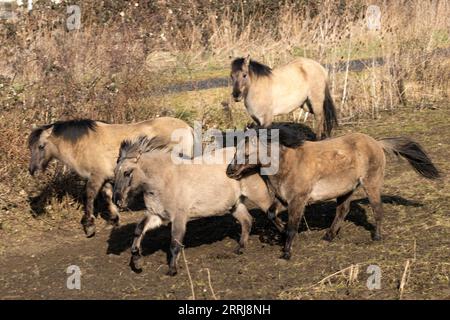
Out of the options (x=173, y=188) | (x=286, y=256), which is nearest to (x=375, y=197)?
(x=286, y=256)

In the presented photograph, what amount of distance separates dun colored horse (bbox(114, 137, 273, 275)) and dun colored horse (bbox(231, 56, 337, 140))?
4003 mm

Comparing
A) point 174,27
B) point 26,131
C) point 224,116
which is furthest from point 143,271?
point 174,27

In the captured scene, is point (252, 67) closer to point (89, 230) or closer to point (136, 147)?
point (89, 230)

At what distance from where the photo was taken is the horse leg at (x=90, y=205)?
10188mm

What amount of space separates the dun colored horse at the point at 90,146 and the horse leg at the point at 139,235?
5.36ft

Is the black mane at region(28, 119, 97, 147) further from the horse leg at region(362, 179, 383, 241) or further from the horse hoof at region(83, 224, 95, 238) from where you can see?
the horse leg at region(362, 179, 383, 241)

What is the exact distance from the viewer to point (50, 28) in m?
17.1

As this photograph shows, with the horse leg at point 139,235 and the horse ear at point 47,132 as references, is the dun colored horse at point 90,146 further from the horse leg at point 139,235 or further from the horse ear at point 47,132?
the horse leg at point 139,235

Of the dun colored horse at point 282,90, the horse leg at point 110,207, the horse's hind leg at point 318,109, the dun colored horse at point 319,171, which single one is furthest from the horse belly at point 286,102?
the dun colored horse at point 319,171

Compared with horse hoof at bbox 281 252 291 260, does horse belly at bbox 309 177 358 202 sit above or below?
above

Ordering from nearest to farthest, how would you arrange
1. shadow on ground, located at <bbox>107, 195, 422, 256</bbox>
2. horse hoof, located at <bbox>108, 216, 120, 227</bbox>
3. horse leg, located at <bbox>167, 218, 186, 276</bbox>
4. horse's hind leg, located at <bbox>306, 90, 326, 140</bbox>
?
horse leg, located at <bbox>167, 218, 186, 276</bbox>
shadow on ground, located at <bbox>107, 195, 422, 256</bbox>
horse hoof, located at <bbox>108, 216, 120, 227</bbox>
horse's hind leg, located at <bbox>306, 90, 326, 140</bbox>

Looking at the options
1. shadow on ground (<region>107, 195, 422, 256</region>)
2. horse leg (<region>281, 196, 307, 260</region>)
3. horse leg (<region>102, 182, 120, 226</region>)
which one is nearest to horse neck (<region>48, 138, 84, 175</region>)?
horse leg (<region>102, 182, 120, 226</region>)

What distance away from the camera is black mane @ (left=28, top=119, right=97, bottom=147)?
10312mm
